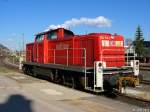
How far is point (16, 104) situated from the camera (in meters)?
11.7

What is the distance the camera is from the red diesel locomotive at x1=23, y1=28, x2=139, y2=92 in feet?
48.6

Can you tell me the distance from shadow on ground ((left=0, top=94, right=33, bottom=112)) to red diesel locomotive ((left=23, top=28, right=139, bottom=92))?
3.50m

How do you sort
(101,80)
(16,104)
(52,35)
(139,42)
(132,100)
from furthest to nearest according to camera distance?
(139,42)
(52,35)
(101,80)
(132,100)
(16,104)

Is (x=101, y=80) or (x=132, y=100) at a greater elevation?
(x=101, y=80)

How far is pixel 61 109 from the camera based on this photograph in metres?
10.8

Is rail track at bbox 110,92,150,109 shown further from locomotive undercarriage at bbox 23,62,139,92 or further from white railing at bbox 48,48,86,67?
white railing at bbox 48,48,86,67

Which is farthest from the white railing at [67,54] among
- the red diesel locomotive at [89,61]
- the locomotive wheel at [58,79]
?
the locomotive wheel at [58,79]

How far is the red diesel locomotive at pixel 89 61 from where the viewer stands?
14819mm

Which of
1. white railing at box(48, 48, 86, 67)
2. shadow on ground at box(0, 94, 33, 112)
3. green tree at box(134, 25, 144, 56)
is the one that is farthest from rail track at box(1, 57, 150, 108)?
green tree at box(134, 25, 144, 56)

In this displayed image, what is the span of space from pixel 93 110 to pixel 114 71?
16.1ft

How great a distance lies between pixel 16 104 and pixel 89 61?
224 inches

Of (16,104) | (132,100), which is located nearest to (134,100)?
(132,100)

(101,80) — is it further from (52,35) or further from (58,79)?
(52,35)

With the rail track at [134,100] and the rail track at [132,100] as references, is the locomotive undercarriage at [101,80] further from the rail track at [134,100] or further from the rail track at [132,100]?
the rail track at [134,100]
